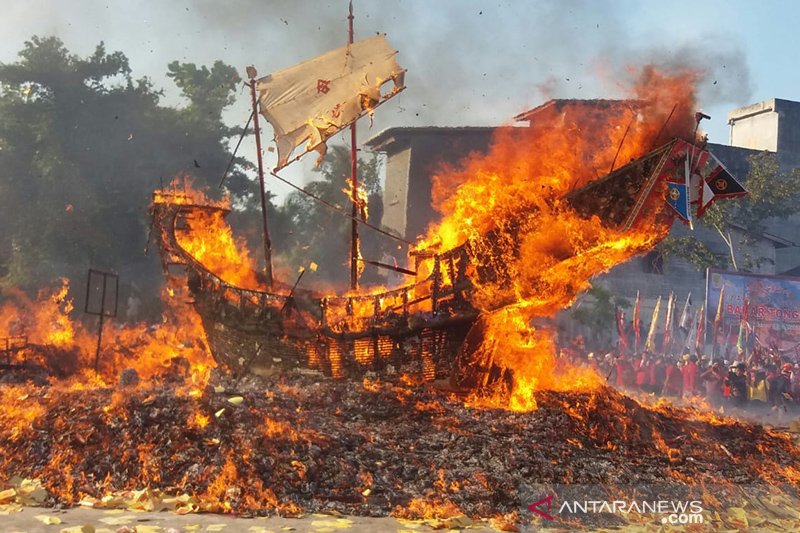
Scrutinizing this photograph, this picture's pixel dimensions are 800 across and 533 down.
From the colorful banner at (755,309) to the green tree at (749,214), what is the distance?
2806 millimetres

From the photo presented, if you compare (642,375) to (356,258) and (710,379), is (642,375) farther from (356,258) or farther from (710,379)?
(356,258)

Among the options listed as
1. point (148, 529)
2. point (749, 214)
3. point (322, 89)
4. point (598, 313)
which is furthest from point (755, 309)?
point (148, 529)

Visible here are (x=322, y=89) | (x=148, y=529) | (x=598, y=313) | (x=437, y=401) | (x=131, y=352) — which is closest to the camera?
(x=148, y=529)

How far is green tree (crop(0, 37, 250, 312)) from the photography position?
35094 mm

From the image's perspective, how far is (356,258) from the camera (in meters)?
19.6

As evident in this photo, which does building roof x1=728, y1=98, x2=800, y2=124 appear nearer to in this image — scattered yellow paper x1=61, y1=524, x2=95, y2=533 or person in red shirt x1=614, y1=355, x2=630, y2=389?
person in red shirt x1=614, y1=355, x2=630, y2=389

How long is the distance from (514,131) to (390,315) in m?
7.14

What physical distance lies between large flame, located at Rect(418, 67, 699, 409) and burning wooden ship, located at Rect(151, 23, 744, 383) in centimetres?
8

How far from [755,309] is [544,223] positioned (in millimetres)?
19054

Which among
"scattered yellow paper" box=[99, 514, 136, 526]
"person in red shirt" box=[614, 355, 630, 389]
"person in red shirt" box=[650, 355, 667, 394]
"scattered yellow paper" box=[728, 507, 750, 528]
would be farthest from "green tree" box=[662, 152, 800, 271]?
"scattered yellow paper" box=[99, 514, 136, 526]

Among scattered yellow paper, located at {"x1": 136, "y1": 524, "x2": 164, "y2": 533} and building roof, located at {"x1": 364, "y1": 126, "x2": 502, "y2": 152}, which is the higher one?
building roof, located at {"x1": 364, "y1": 126, "x2": 502, "y2": 152}

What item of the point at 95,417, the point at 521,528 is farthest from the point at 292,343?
the point at 521,528

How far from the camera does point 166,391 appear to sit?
45.2 ft

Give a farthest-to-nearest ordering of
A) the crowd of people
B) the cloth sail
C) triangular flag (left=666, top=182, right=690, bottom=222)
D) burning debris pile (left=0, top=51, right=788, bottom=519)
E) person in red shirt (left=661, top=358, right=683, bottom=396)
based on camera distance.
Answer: person in red shirt (left=661, top=358, right=683, bottom=396) → the crowd of people → the cloth sail → triangular flag (left=666, top=182, right=690, bottom=222) → burning debris pile (left=0, top=51, right=788, bottom=519)
